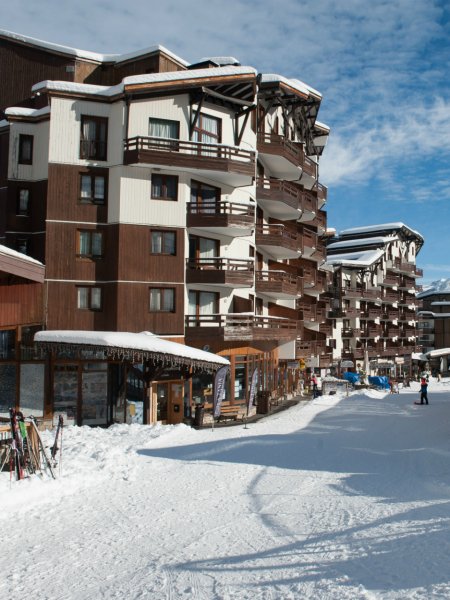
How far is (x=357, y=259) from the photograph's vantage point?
2808 inches

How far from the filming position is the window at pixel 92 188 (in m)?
27.0

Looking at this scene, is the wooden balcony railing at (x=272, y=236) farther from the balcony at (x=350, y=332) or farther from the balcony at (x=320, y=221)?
the balcony at (x=350, y=332)

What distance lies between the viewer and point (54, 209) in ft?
87.3

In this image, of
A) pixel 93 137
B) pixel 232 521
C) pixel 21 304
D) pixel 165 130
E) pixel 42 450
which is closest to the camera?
pixel 232 521

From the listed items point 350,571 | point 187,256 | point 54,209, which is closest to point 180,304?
point 187,256

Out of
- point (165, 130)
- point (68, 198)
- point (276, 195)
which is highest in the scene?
point (165, 130)

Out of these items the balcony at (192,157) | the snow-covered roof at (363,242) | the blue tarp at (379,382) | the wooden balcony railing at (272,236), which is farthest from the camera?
the snow-covered roof at (363,242)

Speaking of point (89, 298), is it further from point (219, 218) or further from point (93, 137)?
point (93, 137)

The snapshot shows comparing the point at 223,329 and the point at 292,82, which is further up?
the point at 292,82

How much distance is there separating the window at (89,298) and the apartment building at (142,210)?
51 mm

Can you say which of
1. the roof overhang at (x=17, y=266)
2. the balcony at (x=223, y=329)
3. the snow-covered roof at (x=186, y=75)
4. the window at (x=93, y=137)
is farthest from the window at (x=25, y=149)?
the balcony at (x=223, y=329)

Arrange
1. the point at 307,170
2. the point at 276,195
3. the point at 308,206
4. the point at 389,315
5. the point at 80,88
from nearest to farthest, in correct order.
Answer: the point at 80,88, the point at 276,195, the point at 307,170, the point at 308,206, the point at 389,315

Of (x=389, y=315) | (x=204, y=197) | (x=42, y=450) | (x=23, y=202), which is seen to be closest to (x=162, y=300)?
(x=204, y=197)

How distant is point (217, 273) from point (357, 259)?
154 feet
